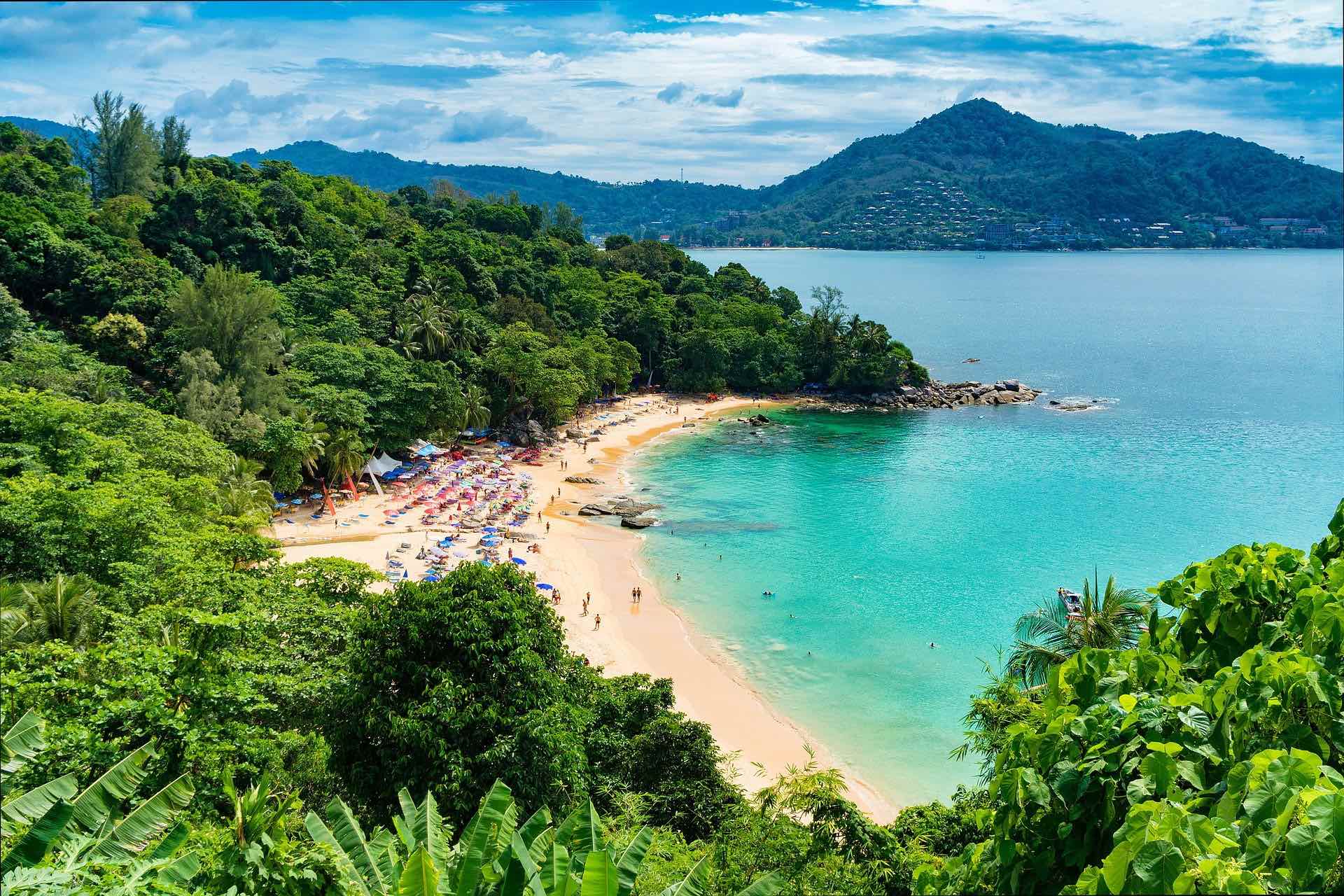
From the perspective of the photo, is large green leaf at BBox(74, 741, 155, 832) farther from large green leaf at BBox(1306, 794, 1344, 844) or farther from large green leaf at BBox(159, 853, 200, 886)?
large green leaf at BBox(1306, 794, 1344, 844)

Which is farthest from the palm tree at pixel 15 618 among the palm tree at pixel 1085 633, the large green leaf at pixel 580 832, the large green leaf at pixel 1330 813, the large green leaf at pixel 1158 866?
the palm tree at pixel 1085 633

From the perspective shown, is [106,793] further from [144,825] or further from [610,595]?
[610,595]

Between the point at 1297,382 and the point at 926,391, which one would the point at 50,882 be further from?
the point at 1297,382

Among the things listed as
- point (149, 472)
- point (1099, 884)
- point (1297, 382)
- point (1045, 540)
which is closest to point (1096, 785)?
point (1099, 884)

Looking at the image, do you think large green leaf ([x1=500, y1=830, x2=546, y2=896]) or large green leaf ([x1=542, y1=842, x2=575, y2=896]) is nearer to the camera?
large green leaf ([x1=500, y1=830, x2=546, y2=896])

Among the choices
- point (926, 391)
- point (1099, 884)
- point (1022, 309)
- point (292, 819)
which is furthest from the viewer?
point (1022, 309)

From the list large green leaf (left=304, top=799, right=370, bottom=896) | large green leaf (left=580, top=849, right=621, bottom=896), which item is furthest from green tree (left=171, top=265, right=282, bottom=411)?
large green leaf (left=580, top=849, right=621, bottom=896)

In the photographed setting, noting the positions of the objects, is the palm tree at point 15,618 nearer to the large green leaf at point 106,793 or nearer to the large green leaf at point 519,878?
the large green leaf at point 106,793
